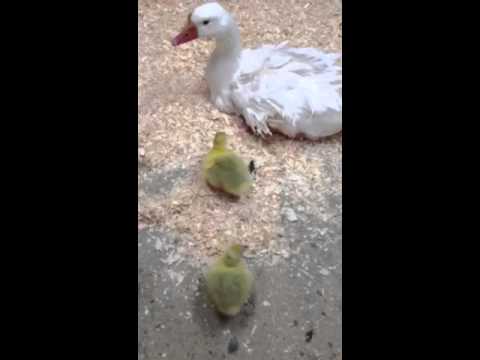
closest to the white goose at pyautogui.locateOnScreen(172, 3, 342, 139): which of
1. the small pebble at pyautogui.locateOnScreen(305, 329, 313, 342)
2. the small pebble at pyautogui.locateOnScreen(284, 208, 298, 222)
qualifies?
the small pebble at pyautogui.locateOnScreen(284, 208, 298, 222)

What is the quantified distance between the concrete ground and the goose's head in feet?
0.62

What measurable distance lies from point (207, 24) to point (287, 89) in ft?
1.01

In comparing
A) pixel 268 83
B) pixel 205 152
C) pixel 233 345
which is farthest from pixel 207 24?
pixel 233 345

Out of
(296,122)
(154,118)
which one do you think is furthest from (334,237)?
(154,118)

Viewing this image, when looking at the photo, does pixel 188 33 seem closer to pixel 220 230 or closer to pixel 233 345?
pixel 220 230

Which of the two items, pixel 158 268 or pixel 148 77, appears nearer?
pixel 158 268

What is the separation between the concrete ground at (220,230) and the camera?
3.71 ft

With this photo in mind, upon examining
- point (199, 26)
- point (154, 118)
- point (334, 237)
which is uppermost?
point (199, 26)

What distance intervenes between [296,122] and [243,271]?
0.59 m

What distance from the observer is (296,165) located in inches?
60.9

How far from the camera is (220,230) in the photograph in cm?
134

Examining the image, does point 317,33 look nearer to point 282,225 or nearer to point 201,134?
point 201,134

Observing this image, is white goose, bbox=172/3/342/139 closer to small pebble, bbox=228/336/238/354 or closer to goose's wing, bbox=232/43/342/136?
goose's wing, bbox=232/43/342/136

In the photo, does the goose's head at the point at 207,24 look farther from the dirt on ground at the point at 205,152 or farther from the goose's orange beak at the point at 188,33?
the dirt on ground at the point at 205,152
